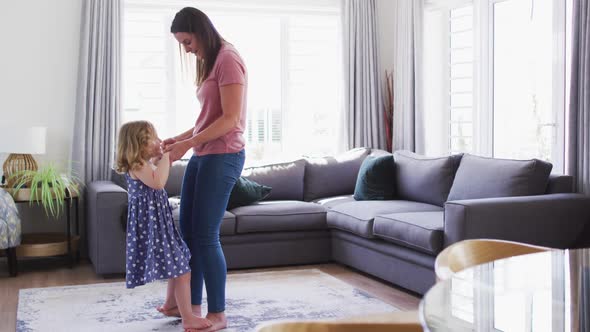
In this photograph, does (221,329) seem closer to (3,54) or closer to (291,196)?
(291,196)

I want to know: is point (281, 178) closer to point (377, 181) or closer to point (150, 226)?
point (377, 181)

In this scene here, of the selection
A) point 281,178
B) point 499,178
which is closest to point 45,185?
point 281,178

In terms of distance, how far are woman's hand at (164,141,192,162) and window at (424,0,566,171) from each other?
259 cm

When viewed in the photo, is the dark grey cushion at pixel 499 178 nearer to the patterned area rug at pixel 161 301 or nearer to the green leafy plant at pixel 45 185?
the patterned area rug at pixel 161 301

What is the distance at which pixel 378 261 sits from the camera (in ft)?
16.3

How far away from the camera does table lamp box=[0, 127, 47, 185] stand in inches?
214

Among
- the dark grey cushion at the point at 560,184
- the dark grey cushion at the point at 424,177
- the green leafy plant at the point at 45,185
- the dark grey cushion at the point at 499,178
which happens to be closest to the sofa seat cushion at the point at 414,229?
the dark grey cushion at the point at 499,178

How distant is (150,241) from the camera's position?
3676mm

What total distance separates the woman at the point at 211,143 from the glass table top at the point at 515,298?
1781mm

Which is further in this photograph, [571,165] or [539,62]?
[539,62]

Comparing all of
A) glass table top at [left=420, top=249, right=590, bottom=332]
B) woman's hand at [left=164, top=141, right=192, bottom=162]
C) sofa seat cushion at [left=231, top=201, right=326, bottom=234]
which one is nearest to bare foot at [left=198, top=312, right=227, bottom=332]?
woman's hand at [left=164, top=141, right=192, bottom=162]

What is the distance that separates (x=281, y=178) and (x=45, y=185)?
174cm

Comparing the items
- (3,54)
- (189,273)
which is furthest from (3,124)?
(189,273)

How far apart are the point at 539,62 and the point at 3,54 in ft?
12.8
